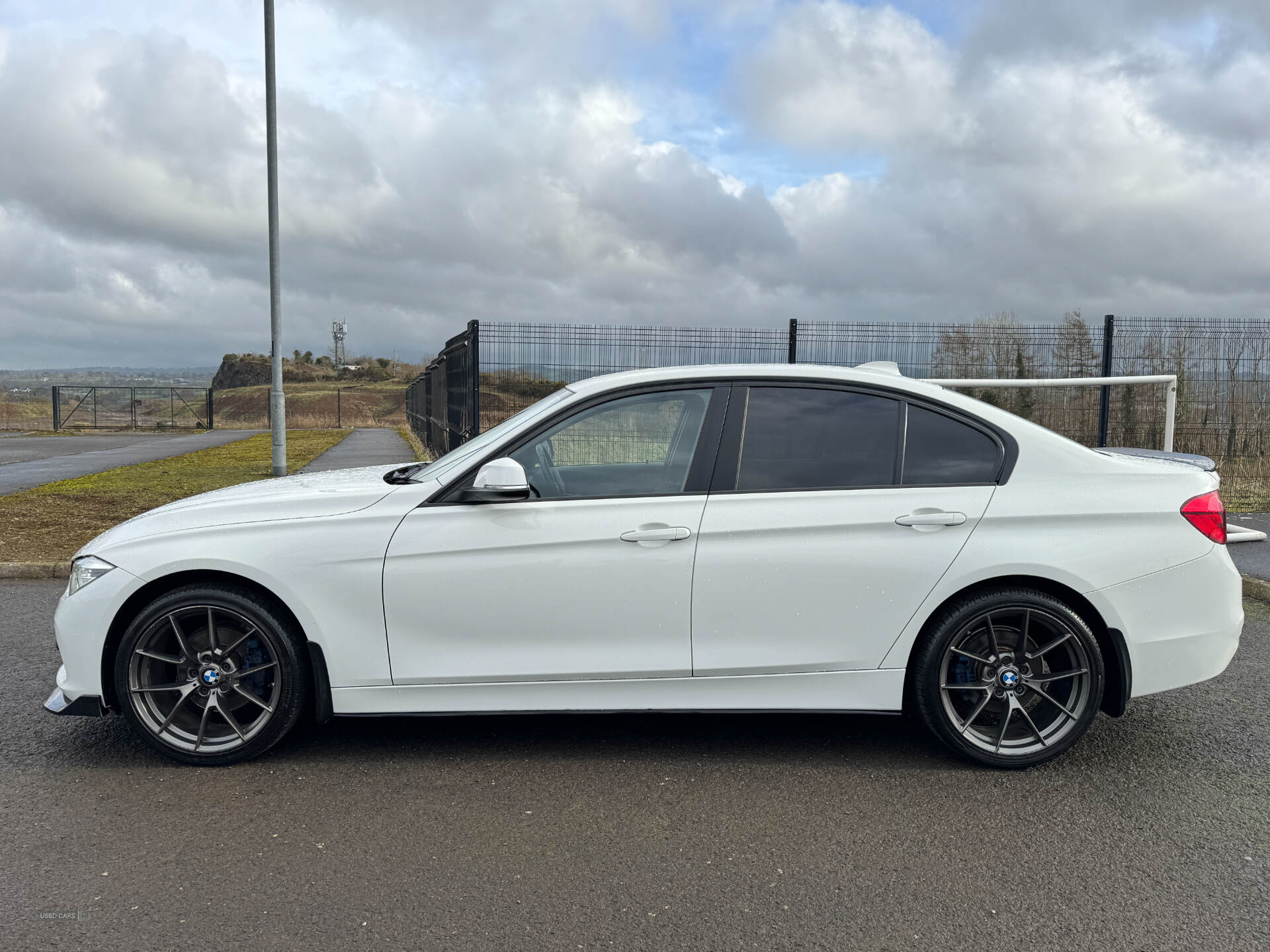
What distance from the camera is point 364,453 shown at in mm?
22609

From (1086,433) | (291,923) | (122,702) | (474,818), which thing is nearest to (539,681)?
(474,818)

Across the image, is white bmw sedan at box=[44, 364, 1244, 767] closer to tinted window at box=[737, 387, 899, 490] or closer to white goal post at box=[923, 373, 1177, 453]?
tinted window at box=[737, 387, 899, 490]

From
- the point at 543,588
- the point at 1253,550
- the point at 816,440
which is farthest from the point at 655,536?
the point at 1253,550

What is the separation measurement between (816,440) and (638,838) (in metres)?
1.70

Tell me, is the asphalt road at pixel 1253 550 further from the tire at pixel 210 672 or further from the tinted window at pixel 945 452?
the tire at pixel 210 672

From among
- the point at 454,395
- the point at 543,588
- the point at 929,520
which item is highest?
the point at 454,395

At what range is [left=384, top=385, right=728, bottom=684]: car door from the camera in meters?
3.79

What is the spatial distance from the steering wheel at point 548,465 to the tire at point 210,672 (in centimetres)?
117

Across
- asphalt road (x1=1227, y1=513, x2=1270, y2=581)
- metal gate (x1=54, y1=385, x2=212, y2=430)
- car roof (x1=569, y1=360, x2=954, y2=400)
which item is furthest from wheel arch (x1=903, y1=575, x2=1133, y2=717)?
metal gate (x1=54, y1=385, x2=212, y2=430)

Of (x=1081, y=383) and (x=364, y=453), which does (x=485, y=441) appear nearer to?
(x=1081, y=383)

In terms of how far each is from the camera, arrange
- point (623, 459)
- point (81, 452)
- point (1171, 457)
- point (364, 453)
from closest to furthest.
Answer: point (623, 459), point (1171, 457), point (364, 453), point (81, 452)

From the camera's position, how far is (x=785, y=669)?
388 centimetres

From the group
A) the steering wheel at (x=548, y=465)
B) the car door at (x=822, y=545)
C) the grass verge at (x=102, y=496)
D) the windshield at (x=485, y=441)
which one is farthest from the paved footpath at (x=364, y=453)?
the car door at (x=822, y=545)

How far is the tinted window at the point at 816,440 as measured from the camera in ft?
13.0
